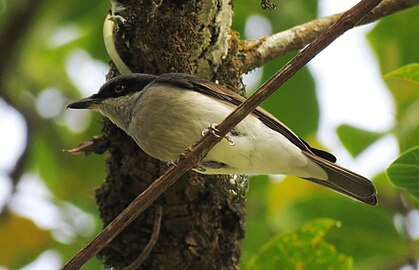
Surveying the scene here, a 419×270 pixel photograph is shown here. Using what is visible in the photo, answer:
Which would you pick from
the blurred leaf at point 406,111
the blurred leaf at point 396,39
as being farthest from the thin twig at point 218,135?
the blurred leaf at point 396,39

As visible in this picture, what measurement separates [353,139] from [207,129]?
1.14 meters

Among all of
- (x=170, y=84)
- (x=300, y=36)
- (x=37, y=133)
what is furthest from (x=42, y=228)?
(x=300, y=36)

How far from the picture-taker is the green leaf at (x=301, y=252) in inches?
131

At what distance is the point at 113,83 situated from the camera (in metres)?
3.43

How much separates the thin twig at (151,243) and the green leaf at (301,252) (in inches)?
16.6

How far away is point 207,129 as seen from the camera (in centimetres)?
310

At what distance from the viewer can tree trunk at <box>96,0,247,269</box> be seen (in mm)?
3250

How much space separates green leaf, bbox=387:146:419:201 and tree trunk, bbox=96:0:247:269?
0.87 m

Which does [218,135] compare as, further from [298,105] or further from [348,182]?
[298,105]

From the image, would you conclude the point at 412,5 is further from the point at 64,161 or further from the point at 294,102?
the point at 64,161

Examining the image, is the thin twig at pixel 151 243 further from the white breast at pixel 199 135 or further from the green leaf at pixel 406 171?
the green leaf at pixel 406 171

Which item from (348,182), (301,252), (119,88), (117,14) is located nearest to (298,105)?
(348,182)

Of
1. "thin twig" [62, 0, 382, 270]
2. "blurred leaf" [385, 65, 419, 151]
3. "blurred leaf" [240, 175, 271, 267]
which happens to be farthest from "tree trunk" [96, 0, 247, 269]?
"blurred leaf" [385, 65, 419, 151]

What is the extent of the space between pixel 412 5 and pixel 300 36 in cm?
60
